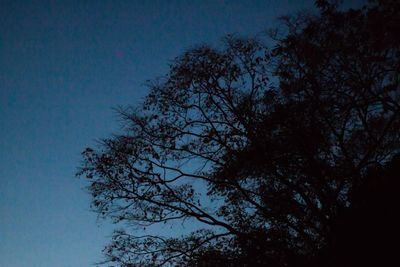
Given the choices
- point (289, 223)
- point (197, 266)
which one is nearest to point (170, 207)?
point (197, 266)

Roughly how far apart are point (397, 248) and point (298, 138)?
4.87 metres

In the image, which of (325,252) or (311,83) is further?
(311,83)

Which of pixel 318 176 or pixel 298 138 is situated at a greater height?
pixel 298 138

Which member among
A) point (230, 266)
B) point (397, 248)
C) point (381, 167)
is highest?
point (381, 167)

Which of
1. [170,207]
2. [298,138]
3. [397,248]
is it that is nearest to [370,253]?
[397,248]

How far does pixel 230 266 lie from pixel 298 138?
5.61 m

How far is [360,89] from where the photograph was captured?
11.9m

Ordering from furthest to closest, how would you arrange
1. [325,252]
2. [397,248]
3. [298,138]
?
1. [298,138]
2. [325,252]
3. [397,248]

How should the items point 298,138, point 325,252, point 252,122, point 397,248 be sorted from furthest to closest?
point 252,122, point 298,138, point 325,252, point 397,248

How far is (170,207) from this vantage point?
12.7 m

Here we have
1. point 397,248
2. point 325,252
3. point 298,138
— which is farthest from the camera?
point 298,138

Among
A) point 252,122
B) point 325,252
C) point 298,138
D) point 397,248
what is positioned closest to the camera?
point 397,248

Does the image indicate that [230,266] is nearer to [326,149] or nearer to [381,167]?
[326,149]

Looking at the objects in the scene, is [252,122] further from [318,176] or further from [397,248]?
[397,248]
